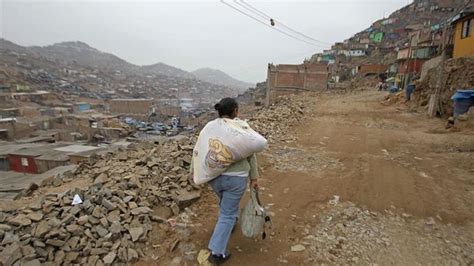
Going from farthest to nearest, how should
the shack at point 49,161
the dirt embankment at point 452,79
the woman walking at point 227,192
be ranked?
the shack at point 49,161
the dirt embankment at point 452,79
the woman walking at point 227,192

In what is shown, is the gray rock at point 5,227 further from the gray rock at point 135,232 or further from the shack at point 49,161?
the shack at point 49,161

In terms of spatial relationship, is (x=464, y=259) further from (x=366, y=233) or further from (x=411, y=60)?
(x=411, y=60)

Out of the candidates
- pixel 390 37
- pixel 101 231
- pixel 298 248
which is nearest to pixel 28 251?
pixel 101 231

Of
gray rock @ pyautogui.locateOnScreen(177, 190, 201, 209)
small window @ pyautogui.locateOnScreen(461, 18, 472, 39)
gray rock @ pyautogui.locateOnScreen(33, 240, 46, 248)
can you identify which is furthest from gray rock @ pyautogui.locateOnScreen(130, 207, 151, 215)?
small window @ pyautogui.locateOnScreen(461, 18, 472, 39)

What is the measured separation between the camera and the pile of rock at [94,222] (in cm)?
243

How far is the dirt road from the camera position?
8.50 feet

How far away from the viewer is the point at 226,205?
7.74 ft

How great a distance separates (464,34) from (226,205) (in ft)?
66.1

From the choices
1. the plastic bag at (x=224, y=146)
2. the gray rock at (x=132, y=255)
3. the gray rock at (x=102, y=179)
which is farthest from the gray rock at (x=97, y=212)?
the plastic bag at (x=224, y=146)

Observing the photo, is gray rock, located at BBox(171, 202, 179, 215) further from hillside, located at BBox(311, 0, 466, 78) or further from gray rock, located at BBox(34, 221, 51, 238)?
hillside, located at BBox(311, 0, 466, 78)

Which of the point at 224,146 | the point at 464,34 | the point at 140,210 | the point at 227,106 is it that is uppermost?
the point at 464,34

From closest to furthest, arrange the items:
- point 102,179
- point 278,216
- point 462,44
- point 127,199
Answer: point 127,199, point 278,216, point 102,179, point 462,44

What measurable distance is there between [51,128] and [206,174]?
28.6 m

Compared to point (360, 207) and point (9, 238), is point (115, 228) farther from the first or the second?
point (360, 207)
